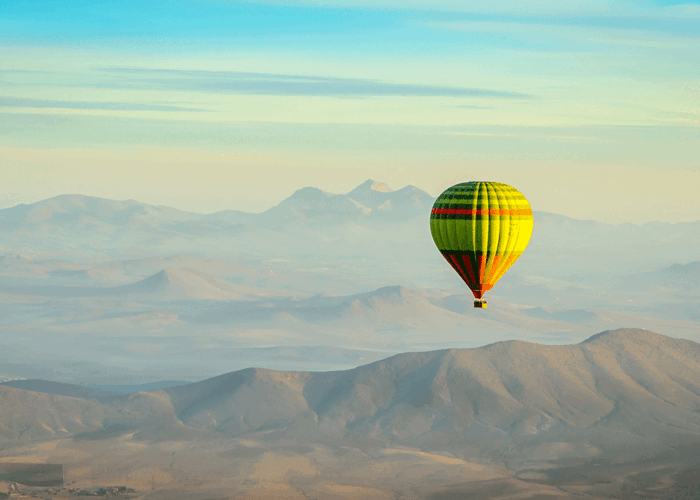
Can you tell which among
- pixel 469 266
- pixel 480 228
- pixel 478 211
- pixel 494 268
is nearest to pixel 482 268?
pixel 469 266

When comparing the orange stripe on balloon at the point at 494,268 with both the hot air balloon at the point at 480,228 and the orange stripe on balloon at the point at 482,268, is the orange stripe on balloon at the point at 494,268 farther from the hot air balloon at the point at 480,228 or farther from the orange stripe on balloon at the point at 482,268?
the orange stripe on balloon at the point at 482,268

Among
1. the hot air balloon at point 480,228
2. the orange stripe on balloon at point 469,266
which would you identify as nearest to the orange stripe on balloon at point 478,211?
the hot air balloon at point 480,228

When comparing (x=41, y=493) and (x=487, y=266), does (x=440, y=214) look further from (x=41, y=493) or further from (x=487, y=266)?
(x=41, y=493)

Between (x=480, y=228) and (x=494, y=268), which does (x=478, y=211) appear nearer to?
(x=480, y=228)

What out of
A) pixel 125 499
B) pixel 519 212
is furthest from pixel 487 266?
pixel 125 499

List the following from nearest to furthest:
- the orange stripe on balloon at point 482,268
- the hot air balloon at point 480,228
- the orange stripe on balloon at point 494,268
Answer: the hot air balloon at point 480,228 → the orange stripe on balloon at point 482,268 → the orange stripe on balloon at point 494,268

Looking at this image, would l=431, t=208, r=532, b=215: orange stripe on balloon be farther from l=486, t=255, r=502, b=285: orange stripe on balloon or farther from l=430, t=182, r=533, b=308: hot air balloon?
l=486, t=255, r=502, b=285: orange stripe on balloon

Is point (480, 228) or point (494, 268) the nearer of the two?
point (480, 228)

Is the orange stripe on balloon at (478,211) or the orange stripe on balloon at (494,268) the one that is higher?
the orange stripe on balloon at (478,211)
